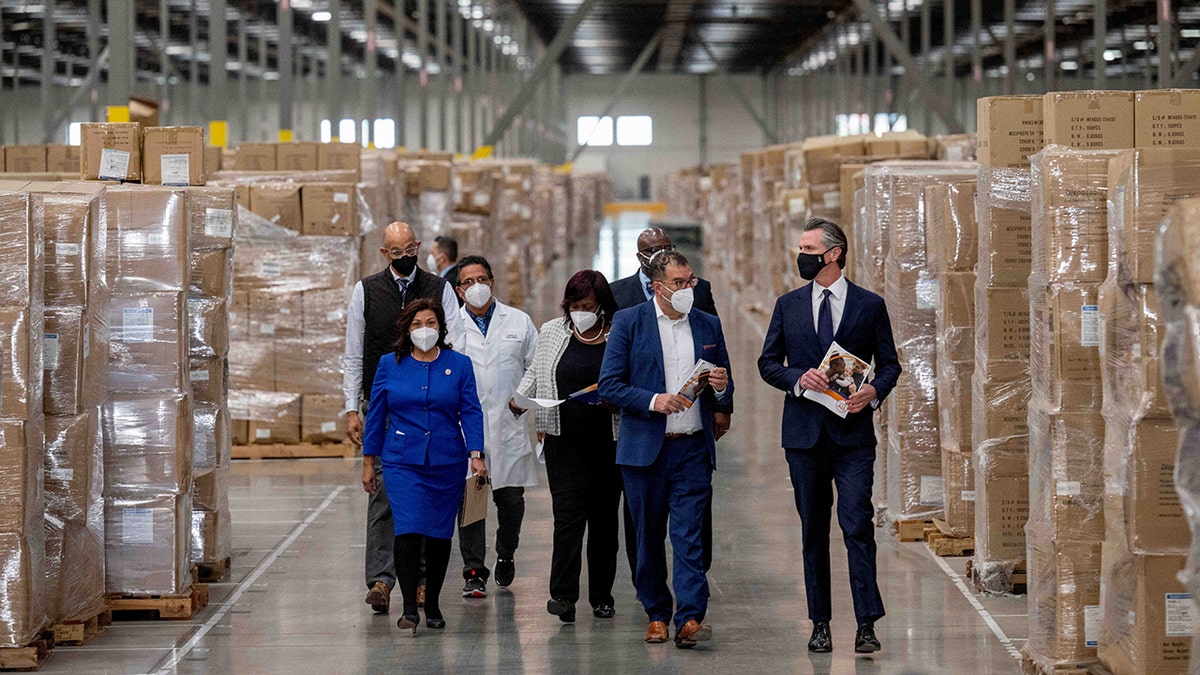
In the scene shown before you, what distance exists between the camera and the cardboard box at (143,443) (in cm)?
682

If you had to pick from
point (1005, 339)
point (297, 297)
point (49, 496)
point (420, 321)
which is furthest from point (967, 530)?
point (297, 297)

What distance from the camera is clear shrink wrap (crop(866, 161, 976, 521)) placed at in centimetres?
839

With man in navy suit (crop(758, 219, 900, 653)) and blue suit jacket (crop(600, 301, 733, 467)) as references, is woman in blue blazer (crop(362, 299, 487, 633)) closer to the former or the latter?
blue suit jacket (crop(600, 301, 733, 467))

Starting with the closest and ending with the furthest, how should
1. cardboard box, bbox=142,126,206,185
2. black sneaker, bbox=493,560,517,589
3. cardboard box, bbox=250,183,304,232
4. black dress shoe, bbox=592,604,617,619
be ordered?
black dress shoe, bbox=592,604,617,619, black sneaker, bbox=493,560,517,589, cardboard box, bbox=142,126,206,185, cardboard box, bbox=250,183,304,232

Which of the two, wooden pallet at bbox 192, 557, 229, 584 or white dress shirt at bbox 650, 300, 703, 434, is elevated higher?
white dress shirt at bbox 650, 300, 703, 434

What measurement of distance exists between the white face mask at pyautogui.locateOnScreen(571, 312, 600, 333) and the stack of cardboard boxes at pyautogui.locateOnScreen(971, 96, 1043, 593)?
1.93 m

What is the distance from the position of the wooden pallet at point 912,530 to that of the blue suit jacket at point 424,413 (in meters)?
3.03

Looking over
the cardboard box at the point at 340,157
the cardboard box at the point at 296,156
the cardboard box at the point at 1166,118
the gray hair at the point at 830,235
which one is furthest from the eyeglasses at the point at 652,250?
the cardboard box at the point at 296,156

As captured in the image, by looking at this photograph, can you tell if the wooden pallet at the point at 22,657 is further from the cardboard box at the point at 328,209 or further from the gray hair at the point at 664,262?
the cardboard box at the point at 328,209

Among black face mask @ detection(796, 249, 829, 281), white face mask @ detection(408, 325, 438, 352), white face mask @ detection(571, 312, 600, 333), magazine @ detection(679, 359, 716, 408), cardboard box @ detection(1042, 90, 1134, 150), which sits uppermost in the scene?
cardboard box @ detection(1042, 90, 1134, 150)

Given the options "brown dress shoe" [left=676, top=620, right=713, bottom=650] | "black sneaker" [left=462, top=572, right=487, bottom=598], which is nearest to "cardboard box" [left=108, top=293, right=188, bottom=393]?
"black sneaker" [left=462, top=572, right=487, bottom=598]

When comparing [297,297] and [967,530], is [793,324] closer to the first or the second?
Result: [967,530]

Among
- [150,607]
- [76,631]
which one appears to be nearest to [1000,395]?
[150,607]

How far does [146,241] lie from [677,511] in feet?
9.12
